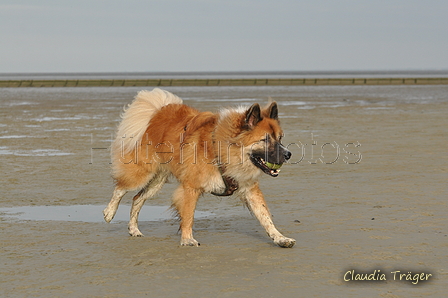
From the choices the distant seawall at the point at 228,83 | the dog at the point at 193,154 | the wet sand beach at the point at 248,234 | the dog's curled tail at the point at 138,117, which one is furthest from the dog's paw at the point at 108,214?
the distant seawall at the point at 228,83

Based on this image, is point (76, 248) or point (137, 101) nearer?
point (76, 248)

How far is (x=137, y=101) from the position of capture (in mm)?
7754

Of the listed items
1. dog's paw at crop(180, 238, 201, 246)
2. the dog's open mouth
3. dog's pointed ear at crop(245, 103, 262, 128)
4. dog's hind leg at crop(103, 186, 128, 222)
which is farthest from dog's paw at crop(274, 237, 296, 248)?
dog's hind leg at crop(103, 186, 128, 222)

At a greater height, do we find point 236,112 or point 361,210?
point 236,112

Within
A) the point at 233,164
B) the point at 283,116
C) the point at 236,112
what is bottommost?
the point at 283,116

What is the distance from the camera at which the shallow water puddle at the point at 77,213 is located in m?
7.91

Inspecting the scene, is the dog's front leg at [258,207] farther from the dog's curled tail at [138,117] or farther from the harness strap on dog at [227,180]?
the dog's curled tail at [138,117]

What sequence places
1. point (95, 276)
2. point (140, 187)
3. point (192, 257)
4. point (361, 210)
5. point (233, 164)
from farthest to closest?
point (361, 210) < point (140, 187) < point (233, 164) < point (192, 257) < point (95, 276)

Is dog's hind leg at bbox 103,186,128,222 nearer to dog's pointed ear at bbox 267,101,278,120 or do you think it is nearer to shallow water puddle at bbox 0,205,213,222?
shallow water puddle at bbox 0,205,213,222

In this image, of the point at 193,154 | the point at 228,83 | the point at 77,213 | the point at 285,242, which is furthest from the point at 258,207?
the point at 228,83

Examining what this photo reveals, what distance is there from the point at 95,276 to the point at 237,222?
2.57m

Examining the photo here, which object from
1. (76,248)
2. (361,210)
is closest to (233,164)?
(76,248)

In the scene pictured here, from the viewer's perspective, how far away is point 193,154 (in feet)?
22.3

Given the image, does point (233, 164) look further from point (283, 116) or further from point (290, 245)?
point (283, 116)
